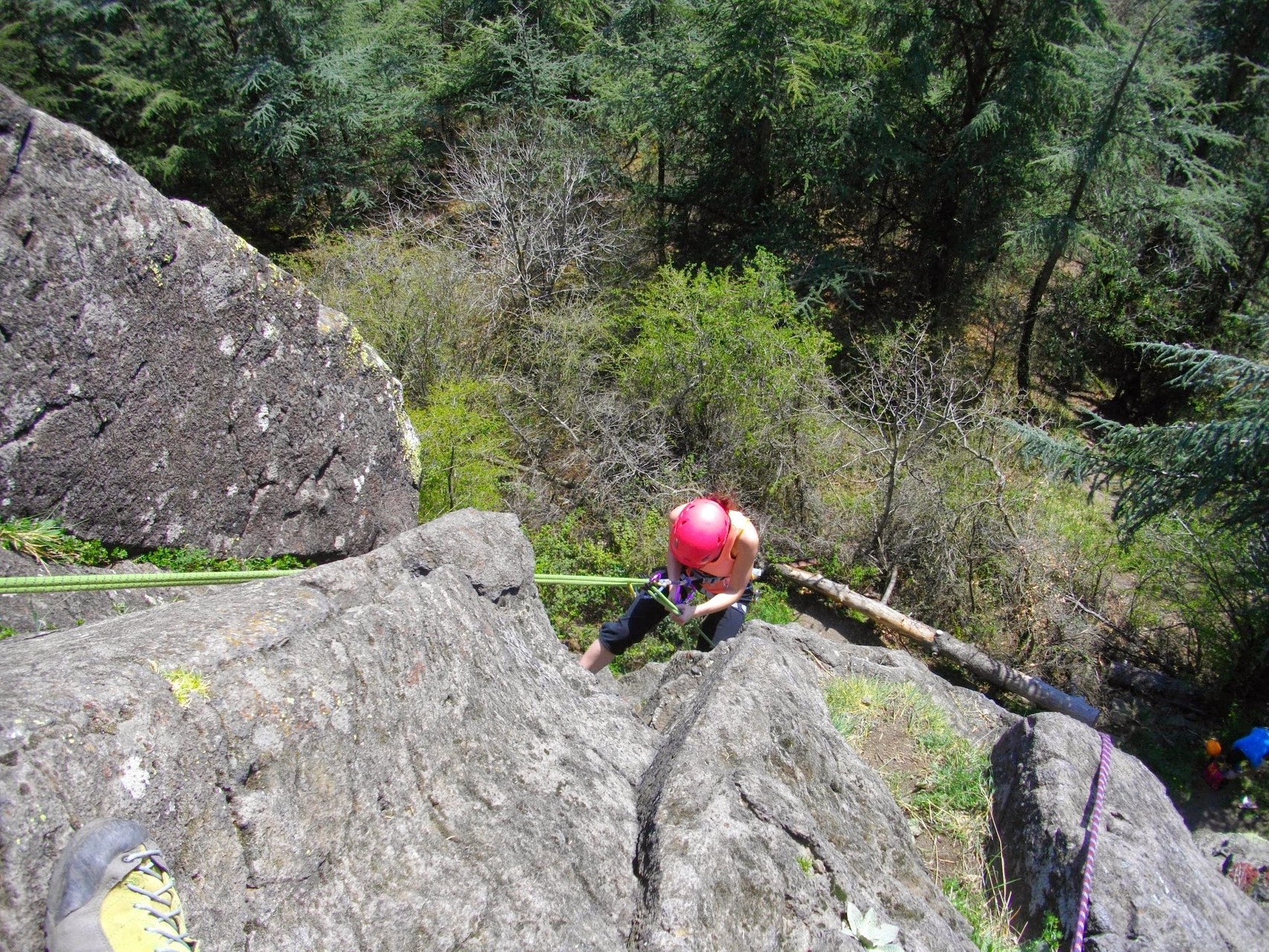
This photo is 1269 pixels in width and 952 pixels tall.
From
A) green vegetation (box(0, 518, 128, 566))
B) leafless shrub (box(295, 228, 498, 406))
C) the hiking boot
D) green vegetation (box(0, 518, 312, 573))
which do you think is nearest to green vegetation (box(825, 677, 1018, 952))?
the hiking boot

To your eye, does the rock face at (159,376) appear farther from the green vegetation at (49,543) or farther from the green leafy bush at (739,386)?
the green leafy bush at (739,386)

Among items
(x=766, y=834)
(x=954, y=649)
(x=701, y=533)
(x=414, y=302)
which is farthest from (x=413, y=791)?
(x=414, y=302)

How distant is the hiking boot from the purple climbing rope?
326 cm

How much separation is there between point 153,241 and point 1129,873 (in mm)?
5896

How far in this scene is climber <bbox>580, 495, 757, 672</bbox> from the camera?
4789 mm

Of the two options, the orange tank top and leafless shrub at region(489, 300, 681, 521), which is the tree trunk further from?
the orange tank top

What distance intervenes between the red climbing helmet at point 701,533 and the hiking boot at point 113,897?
3.29 meters

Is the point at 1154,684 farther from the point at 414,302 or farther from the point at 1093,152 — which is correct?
the point at 414,302

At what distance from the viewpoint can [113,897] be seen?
1765 mm

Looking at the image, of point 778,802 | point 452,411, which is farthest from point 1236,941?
point 452,411

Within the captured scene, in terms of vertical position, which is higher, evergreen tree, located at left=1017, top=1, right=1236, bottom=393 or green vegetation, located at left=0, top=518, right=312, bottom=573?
evergreen tree, located at left=1017, top=1, right=1236, bottom=393

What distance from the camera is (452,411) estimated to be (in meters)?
8.20

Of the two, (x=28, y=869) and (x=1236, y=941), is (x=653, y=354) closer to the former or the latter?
(x=1236, y=941)

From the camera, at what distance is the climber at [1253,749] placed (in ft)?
23.5
